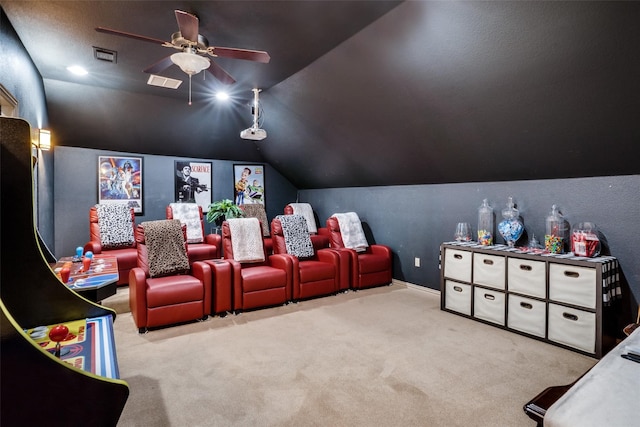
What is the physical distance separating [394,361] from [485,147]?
Result: 2.44 m

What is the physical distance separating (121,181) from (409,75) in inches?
211

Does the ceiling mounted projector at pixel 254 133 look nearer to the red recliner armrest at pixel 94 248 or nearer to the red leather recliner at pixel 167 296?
the red leather recliner at pixel 167 296

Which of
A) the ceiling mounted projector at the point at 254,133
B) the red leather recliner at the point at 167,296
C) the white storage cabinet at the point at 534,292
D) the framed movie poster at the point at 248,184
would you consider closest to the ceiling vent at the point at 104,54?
the ceiling mounted projector at the point at 254,133

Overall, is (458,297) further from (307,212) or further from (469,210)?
(307,212)

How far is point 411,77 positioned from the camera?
3471mm

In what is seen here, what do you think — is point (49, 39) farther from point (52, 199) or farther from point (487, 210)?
point (487, 210)

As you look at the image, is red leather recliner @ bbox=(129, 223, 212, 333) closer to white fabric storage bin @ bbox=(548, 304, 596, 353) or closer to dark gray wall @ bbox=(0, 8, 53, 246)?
dark gray wall @ bbox=(0, 8, 53, 246)

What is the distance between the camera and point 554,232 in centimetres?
343

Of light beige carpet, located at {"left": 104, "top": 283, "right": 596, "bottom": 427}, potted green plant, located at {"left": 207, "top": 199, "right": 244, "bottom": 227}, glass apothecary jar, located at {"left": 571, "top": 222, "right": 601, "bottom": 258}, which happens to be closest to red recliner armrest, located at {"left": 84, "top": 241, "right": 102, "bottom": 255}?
light beige carpet, located at {"left": 104, "top": 283, "right": 596, "bottom": 427}

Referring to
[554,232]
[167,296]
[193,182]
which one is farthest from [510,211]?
[193,182]

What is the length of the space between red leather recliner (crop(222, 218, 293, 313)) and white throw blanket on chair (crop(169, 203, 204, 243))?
75.2 inches

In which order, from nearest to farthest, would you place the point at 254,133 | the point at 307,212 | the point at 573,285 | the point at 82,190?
the point at 573,285 → the point at 254,133 → the point at 82,190 → the point at 307,212

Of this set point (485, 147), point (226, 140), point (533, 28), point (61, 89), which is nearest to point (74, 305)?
point (533, 28)

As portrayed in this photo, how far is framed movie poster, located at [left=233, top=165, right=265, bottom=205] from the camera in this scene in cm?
755
